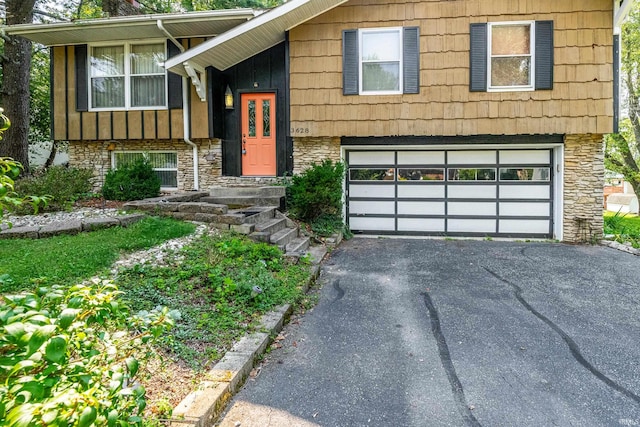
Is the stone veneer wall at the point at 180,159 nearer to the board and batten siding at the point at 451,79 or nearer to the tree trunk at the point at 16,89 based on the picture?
the tree trunk at the point at 16,89

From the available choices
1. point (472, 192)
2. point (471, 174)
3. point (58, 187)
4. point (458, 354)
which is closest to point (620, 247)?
point (472, 192)

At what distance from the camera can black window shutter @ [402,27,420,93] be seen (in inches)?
324

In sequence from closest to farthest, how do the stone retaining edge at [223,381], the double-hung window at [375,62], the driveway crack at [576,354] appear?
the stone retaining edge at [223,381] → the driveway crack at [576,354] → the double-hung window at [375,62]

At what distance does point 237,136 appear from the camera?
31.5ft

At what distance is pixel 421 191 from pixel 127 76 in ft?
23.8

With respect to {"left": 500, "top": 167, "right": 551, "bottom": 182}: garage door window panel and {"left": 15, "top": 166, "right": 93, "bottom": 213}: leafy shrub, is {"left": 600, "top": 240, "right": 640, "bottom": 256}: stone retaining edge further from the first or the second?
{"left": 15, "top": 166, "right": 93, "bottom": 213}: leafy shrub

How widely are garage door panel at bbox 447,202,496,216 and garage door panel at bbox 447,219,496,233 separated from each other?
6.0 inches

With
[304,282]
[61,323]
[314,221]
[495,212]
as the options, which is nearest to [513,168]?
[495,212]

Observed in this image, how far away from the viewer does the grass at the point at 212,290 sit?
3.14 m

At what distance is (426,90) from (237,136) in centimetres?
433

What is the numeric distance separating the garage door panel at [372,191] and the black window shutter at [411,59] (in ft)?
6.86

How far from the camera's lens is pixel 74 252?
15.0ft

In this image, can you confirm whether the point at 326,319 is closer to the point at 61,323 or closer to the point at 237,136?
the point at 61,323

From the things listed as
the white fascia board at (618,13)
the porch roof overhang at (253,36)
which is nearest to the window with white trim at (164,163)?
the porch roof overhang at (253,36)
